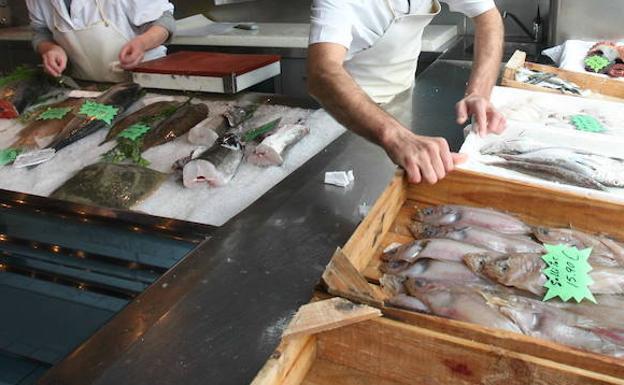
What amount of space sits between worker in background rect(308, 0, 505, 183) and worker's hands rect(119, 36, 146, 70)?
4.53 ft

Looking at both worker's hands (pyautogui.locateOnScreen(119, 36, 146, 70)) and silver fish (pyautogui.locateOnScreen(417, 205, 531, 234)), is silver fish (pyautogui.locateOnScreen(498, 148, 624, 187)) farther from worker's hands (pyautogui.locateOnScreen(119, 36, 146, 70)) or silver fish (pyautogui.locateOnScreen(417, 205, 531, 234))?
worker's hands (pyautogui.locateOnScreen(119, 36, 146, 70))

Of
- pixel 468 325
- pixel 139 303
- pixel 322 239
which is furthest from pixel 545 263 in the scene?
pixel 139 303

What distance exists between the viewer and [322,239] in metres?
1.51

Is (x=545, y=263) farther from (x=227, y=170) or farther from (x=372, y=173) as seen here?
(x=227, y=170)

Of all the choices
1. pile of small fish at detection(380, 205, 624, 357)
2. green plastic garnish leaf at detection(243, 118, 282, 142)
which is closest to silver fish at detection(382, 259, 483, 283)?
pile of small fish at detection(380, 205, 624, 357)

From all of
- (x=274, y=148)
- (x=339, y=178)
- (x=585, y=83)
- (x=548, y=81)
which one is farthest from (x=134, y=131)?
(x=585, y=83)

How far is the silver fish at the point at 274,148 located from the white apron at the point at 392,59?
0.62 metres

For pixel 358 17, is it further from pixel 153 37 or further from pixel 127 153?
pixel 153 37

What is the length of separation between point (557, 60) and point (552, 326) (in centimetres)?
284

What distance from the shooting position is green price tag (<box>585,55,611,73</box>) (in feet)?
9.79

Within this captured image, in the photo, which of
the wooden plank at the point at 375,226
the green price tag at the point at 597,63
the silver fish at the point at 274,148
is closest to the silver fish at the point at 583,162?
the wooden plank at the point at 375,226

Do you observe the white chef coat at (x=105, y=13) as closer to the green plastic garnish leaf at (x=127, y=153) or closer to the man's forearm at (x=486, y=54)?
the green plastic garnish leaf at (x=127, y=153)

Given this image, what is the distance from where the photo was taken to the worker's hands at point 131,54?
3303 mm

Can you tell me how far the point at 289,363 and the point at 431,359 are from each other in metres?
0.24
